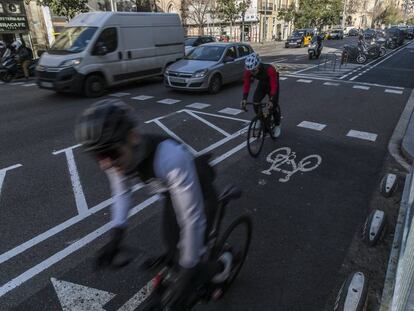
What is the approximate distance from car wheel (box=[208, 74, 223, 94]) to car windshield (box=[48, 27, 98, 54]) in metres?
4.40

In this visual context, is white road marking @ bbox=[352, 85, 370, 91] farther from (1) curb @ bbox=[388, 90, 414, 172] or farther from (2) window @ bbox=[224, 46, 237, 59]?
(2) window @ bbox=[224, 46, 237, 59]

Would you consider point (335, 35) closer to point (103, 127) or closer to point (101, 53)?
point (101, 53)

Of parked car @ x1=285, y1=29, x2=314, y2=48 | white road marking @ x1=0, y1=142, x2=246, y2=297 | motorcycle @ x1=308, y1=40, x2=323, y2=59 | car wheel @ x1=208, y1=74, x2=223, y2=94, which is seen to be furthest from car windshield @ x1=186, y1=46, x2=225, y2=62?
parked car @ x1=285, y1=29, x2=314, y2=48

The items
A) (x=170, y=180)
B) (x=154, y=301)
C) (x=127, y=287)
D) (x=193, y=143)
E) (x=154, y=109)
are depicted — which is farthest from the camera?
(x=154, y=109)

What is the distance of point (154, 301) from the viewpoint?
2076 mm

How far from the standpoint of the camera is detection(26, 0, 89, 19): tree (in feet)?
58.8

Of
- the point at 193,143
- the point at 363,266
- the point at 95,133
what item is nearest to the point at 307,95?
the point at 193,143

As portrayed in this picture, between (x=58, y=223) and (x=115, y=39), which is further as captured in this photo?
(x=115, y=39)

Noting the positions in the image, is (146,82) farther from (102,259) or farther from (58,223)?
(102,259)

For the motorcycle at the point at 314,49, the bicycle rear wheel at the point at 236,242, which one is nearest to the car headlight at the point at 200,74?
the bicycle rear wheel at the point at 236,242

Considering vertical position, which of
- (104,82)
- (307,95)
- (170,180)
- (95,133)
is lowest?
(307,95)

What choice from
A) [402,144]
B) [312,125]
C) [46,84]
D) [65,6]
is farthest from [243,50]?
[65,6]

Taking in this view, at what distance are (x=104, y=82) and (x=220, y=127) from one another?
5668 mm

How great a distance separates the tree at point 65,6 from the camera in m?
17.9
